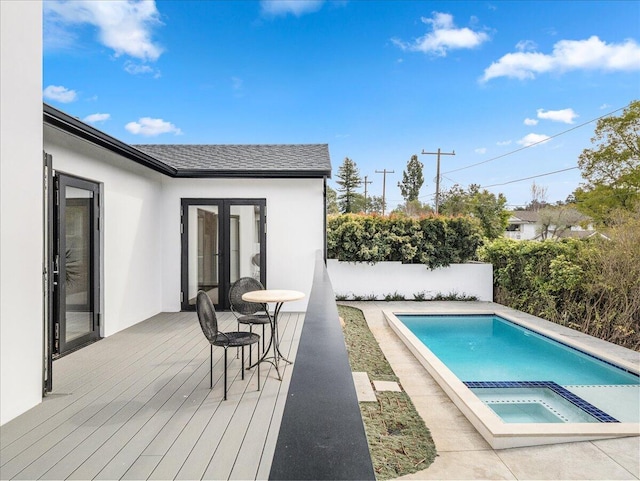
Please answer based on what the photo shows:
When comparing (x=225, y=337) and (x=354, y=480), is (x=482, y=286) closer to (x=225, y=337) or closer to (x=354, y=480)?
(x=225, y=337)

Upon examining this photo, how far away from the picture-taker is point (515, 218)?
3953cm

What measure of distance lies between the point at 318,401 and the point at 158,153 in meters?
8.94

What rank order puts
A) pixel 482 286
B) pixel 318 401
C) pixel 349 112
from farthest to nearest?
1. pixel 349 112
2. pixel 482 286
3. pixel 318 401

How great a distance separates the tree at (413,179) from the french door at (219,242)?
32870mm

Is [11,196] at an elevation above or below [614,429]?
above

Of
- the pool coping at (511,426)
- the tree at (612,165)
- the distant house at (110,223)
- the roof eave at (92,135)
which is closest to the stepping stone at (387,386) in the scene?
the pool coping at (511,426)

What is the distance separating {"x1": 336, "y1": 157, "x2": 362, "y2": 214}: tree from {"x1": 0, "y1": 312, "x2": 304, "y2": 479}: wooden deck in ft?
102

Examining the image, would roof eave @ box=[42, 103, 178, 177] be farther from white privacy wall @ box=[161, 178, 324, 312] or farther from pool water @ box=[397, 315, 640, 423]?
pool water @ box=[397, 315, 640, 423]

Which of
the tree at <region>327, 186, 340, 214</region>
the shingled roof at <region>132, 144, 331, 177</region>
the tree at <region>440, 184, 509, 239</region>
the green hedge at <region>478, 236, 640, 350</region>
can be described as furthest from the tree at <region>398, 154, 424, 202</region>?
the shingled roof at <region>132, 144, 331, 177</region>

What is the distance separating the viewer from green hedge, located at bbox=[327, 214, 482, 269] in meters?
10.5

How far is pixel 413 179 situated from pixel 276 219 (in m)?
33.1

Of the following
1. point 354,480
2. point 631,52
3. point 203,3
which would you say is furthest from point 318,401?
point 631,52

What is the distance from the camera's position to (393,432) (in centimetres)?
339

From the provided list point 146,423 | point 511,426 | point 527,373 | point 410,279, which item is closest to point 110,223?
point 146,423
